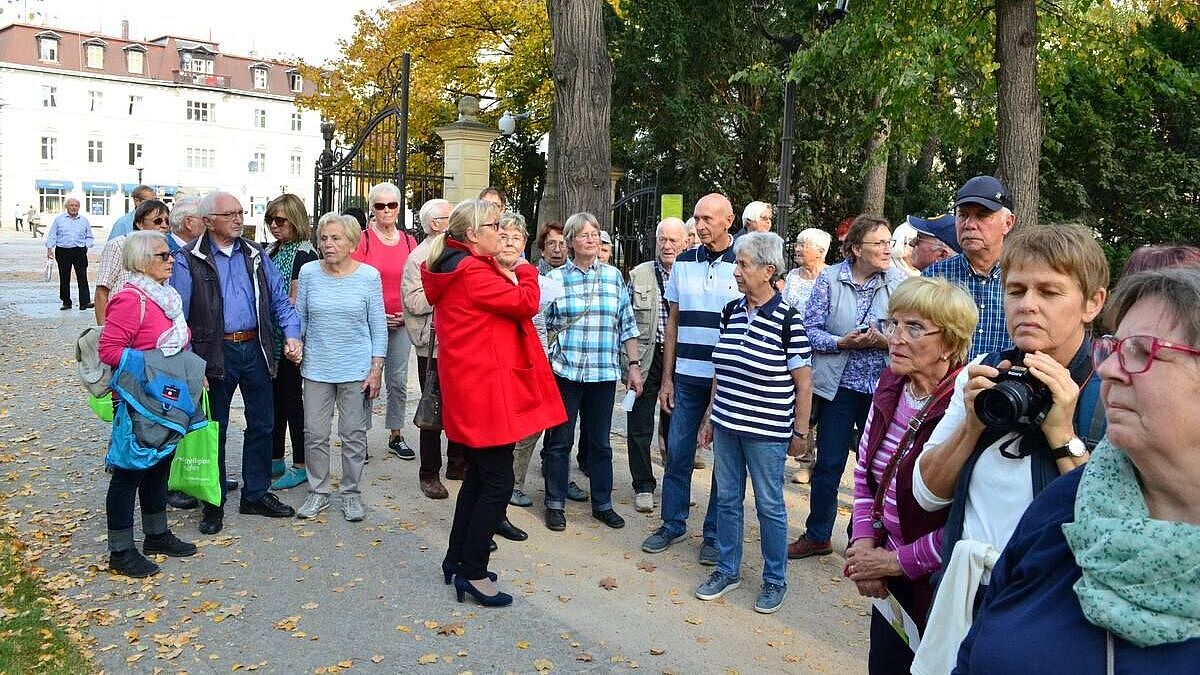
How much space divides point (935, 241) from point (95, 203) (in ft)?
221

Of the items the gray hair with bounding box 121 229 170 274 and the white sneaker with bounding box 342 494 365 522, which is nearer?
the gray hair with bounding box 121 229 170 274

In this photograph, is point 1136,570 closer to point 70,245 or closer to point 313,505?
point 313,505

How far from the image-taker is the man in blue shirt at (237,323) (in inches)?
214

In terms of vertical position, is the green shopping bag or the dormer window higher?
the dormer window

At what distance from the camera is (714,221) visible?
18.3 feet

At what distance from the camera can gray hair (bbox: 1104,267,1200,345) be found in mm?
1441

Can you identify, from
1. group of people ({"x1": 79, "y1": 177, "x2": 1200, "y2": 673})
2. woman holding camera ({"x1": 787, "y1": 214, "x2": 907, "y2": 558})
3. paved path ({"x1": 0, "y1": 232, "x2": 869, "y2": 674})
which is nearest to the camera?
group of people ({"x1": 79, "y1": 177, "x2": 1200, "y2": 673})

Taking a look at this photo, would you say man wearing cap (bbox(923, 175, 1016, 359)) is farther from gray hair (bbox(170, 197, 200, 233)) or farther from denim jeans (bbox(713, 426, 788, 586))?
gray hair (bbox(170, 197, 200, 233))

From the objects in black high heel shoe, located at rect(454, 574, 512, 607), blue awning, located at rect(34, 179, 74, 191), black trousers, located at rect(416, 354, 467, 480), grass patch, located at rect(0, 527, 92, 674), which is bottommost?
grass patch, located at rect(0, 527, 92, 674)

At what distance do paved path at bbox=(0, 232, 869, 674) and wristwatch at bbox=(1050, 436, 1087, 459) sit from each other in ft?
7.80

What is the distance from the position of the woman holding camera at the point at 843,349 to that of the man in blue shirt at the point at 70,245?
14.7 m

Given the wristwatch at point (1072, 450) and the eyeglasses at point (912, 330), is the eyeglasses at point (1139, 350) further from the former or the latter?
the eyeglasses at point (912, 330)

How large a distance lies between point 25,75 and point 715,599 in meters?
70.1

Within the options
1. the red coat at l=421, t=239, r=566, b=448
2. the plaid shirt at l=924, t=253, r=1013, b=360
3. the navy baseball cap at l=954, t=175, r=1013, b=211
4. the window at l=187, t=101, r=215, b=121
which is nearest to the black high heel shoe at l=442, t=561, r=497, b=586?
the red coat at l=421, t=239, r=566, b=448
